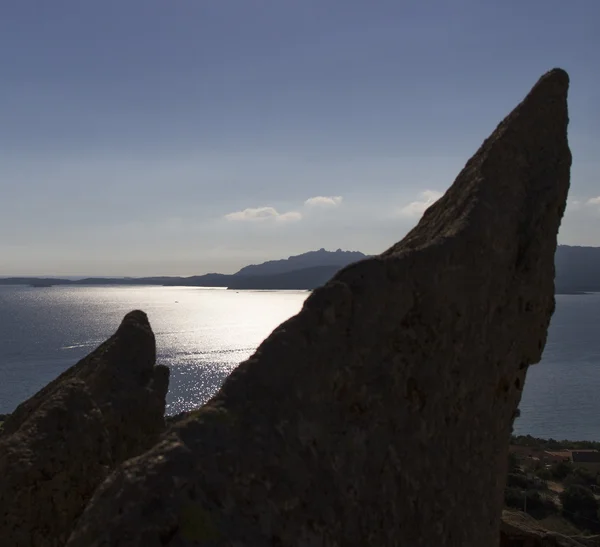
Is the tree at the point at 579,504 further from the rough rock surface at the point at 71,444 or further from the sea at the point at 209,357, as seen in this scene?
the sea at the point at 209,357

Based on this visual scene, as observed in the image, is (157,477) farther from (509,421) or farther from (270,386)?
(509,421)

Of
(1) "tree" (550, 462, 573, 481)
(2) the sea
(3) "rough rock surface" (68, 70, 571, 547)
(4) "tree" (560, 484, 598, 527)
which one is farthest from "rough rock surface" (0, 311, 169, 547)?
(2) the sea

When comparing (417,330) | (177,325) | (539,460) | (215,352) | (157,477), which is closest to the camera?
(157,477)

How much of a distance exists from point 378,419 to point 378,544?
114cm

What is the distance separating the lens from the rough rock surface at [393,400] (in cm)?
459

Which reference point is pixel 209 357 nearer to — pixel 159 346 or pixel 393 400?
Result: pixel 159 346

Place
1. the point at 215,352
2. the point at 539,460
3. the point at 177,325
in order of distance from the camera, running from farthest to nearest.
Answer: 1. the point at 177,325
2. the point at 215,352
3. the point at 539,460

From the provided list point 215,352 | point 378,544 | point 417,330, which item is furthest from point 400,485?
point 215,352

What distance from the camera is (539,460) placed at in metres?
42.2

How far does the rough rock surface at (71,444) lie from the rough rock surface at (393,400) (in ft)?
9.55

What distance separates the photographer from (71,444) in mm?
7328

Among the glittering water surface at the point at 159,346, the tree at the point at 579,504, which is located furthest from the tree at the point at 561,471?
the glittering water surface at the point at 159,346

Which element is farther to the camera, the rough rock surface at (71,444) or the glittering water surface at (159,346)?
the glittering water surface at (159,346)

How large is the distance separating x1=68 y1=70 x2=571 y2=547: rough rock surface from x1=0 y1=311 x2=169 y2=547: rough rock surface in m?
2.91
